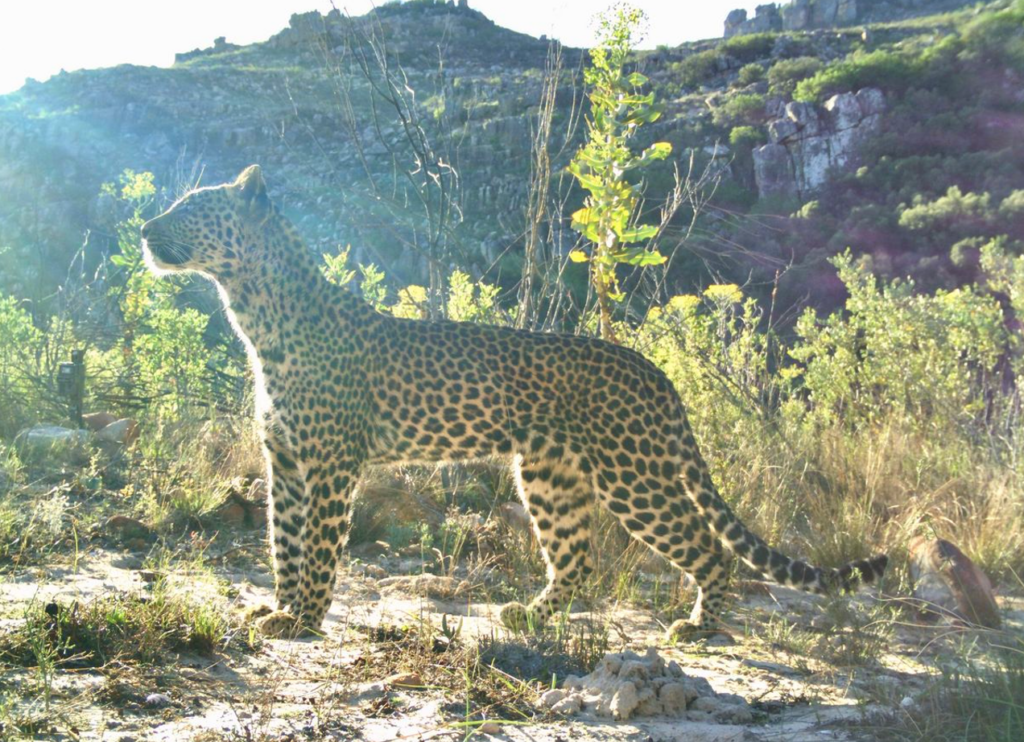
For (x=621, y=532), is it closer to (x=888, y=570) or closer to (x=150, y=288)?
(x=888, y=570)

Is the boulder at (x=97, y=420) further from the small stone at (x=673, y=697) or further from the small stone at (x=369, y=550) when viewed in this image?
the small stone at (x=673, y=697)

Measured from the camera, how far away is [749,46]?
165 feet

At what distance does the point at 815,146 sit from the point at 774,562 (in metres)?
34.0

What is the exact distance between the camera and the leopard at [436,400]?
19.8ft

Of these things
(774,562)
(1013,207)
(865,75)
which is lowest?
(774,562)

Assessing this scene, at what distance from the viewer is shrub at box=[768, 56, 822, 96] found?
42.8 m

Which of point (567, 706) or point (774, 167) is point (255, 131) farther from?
point (567, 706)

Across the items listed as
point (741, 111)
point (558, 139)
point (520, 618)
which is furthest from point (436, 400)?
point (741, 111)

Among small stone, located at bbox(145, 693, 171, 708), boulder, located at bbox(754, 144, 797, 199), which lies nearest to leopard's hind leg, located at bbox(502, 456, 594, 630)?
small stone, located at bbox(145, 693, 171, 708)

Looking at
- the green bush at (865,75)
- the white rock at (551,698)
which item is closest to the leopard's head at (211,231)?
the white rock at (551,698)

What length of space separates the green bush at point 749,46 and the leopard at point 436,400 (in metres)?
46.8

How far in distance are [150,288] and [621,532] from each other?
6714 millimetres

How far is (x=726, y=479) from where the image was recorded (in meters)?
7.83

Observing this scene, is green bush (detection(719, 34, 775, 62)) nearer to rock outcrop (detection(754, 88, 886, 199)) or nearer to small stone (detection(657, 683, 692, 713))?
rock outcrop (detection(754, 88, 886, 199))
